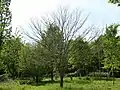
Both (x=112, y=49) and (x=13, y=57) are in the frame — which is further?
(x=13, y=57)

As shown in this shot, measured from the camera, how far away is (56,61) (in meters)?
28.1

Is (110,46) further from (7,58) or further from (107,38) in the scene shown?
(7,58)

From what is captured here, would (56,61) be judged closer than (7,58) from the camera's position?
Yes

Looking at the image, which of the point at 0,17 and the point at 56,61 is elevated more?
the point at 0,17

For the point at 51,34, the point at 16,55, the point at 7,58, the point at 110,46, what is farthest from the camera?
the point at 16,55

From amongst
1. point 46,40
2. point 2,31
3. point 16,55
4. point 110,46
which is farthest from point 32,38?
point 16,55

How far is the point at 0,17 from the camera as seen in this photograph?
89.7ft

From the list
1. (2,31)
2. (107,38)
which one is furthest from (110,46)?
(2,31)

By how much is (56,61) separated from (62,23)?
4.27m

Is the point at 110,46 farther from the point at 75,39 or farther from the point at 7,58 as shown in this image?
the point at 7,58

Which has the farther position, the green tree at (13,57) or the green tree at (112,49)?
the green tree at (13,57)

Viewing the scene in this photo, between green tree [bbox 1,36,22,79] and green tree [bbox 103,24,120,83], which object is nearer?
green tree [bbox 103,24,120,83]

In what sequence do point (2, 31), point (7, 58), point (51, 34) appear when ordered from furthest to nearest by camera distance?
point (7, 58) < point (51, 34) < point (2, 31)

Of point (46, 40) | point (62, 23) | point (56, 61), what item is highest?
point (62, 23)
